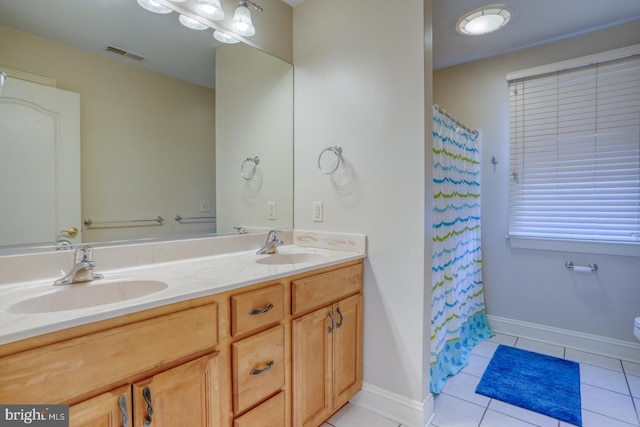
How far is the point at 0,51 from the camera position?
1.11m

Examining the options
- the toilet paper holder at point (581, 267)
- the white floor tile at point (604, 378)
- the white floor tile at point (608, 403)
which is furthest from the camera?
the toilet paper holder at point (581, 267)

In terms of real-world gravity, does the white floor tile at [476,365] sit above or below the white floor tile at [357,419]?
above

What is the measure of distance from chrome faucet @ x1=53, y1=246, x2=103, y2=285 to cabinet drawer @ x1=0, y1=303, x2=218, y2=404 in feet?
1.50

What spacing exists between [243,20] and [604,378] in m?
3.13

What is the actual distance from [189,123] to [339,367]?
1498mm

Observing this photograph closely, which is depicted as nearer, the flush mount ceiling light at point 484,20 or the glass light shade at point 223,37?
the glass light shade at point 223,37

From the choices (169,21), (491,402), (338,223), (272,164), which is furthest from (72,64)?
(491,402)

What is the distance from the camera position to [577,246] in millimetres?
2432

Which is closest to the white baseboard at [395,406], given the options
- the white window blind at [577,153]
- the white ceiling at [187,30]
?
the white window blind at [577,153]

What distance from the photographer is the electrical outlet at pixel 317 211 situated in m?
2.00

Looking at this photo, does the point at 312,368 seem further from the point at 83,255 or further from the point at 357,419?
the point at 83,255

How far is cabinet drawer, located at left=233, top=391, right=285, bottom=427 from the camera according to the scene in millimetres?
1166

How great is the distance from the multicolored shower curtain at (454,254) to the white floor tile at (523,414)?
296 millimetres

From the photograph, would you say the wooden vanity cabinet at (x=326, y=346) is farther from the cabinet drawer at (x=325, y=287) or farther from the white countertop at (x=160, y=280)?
the white countertop at (x=160, y=280)
